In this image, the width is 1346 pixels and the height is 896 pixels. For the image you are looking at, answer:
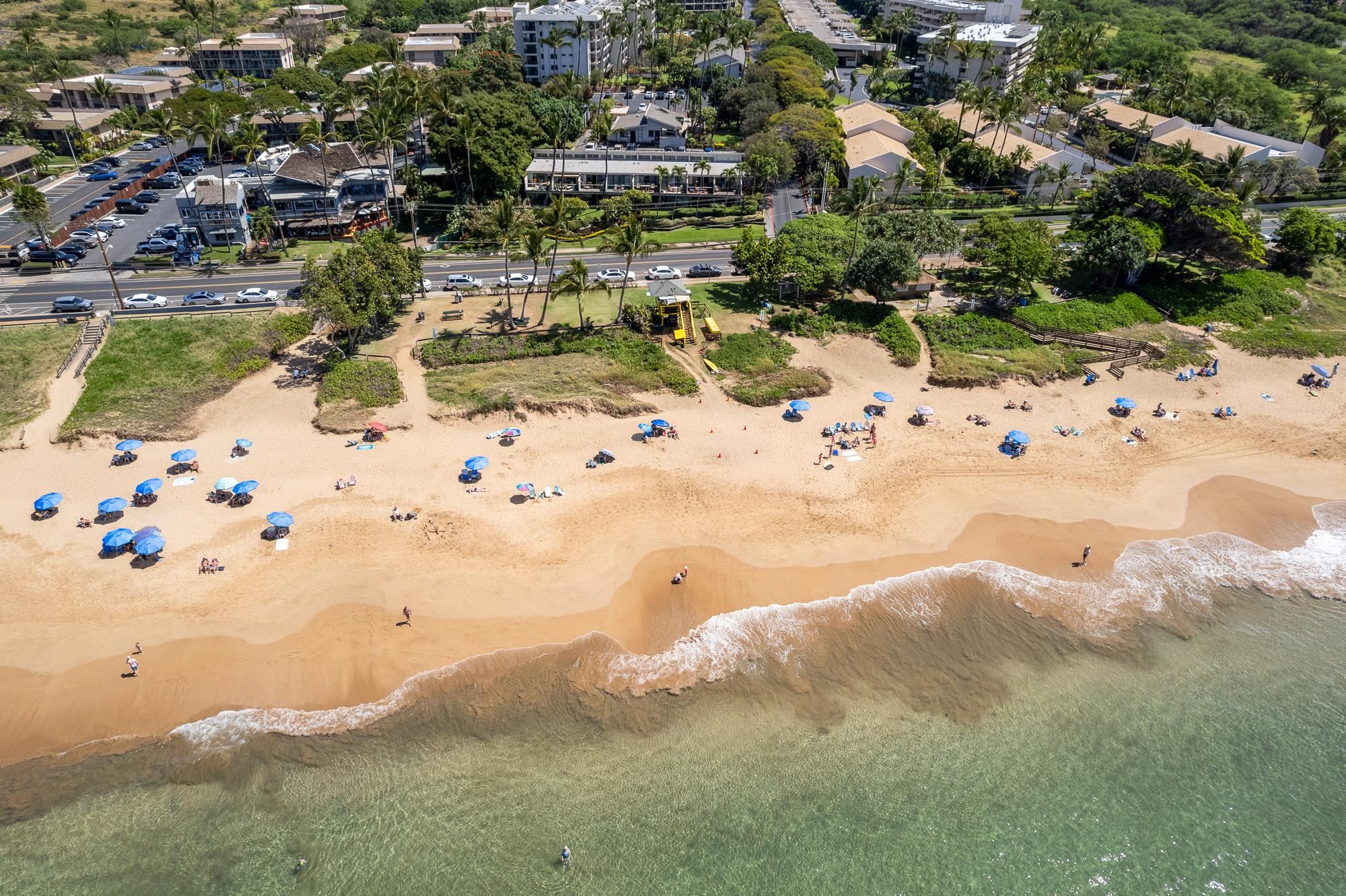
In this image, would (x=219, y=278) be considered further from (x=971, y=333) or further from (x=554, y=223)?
(x=971, y=333)

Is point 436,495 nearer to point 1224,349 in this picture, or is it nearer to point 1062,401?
point 1062,401

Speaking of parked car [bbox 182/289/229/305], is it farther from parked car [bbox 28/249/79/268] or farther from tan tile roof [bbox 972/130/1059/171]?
tan tile roof [bbox 972/130/1059/171]

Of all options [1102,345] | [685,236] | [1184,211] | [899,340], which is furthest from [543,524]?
[1184,211]

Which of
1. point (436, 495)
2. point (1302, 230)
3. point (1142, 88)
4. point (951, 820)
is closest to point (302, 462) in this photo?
point (436, 495)

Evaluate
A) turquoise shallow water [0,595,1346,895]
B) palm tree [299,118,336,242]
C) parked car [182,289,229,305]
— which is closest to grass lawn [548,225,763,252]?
palm tree [299,118,336,242]

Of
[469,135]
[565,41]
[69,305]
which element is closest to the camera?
[69,305]

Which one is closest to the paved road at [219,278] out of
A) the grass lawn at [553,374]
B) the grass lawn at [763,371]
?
the grass lawn at [553,374]

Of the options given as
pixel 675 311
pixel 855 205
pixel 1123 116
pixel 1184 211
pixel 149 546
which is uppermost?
pixel 1123 116
